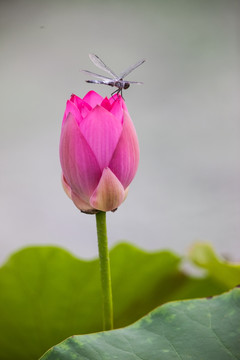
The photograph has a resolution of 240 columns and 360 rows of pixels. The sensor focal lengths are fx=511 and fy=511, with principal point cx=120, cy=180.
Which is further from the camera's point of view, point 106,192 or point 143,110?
point 143,110

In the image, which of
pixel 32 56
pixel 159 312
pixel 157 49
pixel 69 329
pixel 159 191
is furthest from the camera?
pixel 32 56

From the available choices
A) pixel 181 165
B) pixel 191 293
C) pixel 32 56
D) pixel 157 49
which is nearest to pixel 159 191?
pixel 181 165

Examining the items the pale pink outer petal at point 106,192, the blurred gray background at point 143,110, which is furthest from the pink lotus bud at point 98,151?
the blurred gray background at point 143,110

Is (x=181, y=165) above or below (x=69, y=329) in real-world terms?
above

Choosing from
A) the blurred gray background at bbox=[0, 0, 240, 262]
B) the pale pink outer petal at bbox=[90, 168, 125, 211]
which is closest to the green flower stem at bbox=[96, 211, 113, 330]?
the pale pink outer petal at bbox=[90, 168, 125, 211]

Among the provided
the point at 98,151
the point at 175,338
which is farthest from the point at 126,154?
the point at 175,338

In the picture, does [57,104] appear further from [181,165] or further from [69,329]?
[69,329]

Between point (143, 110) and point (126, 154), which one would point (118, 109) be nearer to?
point (126, 154)
